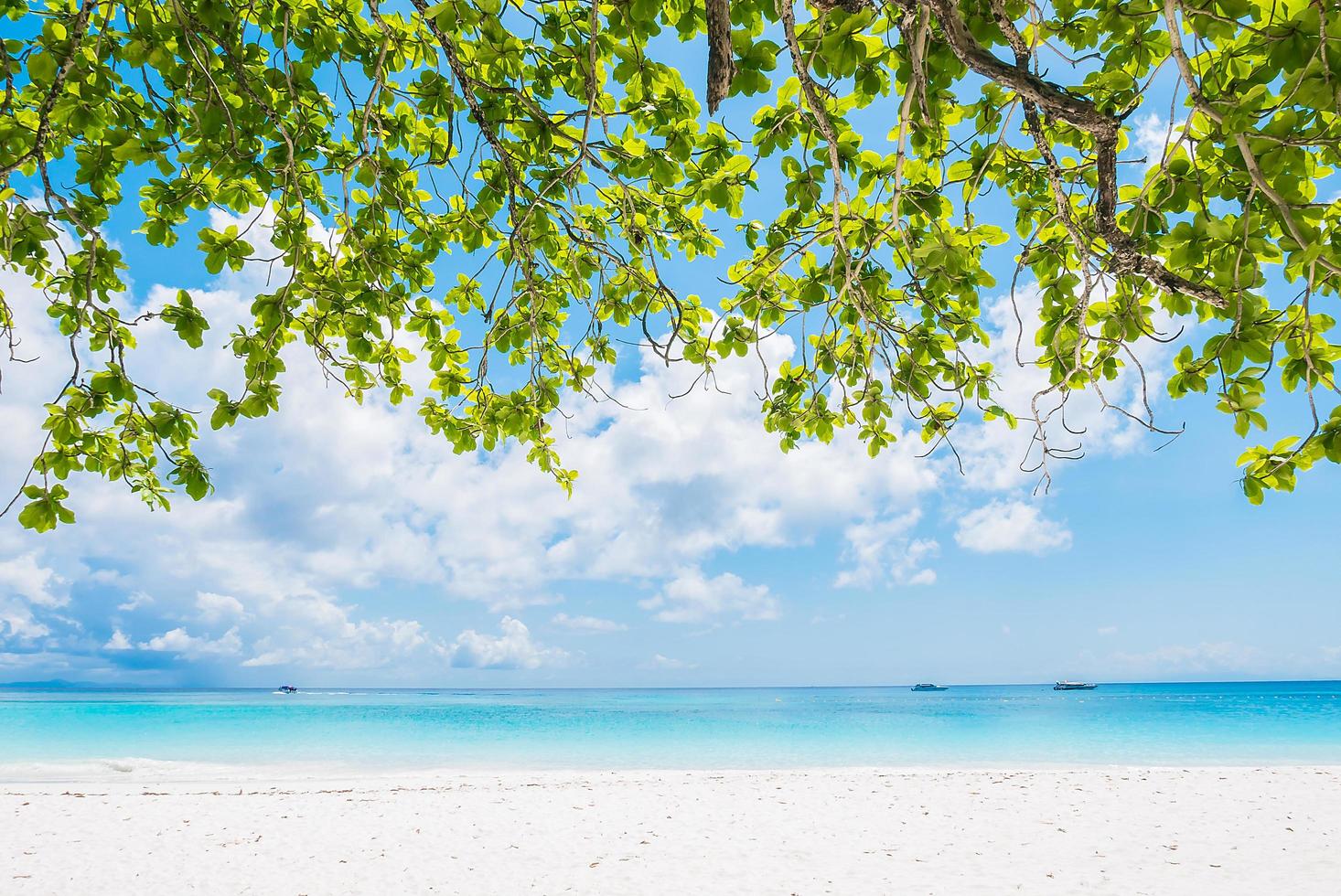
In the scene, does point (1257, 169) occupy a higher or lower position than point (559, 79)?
lower

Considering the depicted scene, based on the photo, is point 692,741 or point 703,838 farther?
point 692,741

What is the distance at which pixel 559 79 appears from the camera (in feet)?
9.48

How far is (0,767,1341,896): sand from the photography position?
541 centimetres

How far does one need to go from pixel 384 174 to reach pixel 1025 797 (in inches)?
381

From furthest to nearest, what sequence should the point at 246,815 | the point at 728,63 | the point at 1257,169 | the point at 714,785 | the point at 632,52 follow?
the point at 714,785
the point at 246,815
the point at 632,52
the point at 728,63
the point at 1257,169

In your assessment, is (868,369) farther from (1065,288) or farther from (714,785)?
(714,785)

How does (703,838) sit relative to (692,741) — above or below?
Result: above

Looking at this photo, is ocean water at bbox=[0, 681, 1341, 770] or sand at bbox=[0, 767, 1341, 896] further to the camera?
ocean water at bbox=[0, 681, 1341, 770]

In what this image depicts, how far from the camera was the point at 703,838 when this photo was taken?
21.8 feet

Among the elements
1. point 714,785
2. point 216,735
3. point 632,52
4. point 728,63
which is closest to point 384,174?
point 632,52

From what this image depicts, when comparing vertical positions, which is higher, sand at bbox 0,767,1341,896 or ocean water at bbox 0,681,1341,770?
sand at bbox 0,767,1341,896

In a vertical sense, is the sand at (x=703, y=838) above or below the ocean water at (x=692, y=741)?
above

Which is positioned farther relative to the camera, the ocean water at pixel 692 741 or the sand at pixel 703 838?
the ocean water at pixel 692 741

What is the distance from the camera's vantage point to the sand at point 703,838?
17.7 ft
